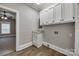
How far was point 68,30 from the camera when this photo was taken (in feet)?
4.99

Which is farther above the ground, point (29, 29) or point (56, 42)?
point (29, 29)

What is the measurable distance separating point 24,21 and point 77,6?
1222 millimetres

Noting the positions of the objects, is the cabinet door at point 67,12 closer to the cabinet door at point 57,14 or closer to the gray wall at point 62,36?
the cabinet door at point 57,14

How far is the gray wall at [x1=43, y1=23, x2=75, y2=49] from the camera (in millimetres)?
1458

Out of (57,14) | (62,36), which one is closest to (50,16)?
(57,14)

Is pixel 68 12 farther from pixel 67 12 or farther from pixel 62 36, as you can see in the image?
pixel 62 36

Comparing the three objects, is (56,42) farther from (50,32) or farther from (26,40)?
(26,40)

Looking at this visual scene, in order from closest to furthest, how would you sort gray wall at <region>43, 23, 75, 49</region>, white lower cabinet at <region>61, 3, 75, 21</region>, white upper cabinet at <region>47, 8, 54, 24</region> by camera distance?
white lower cabinet at <region>61, 3, 75, 21</region>
gray wall at <region>43, 23, 75, 49</region>
white upper cabinet at <region>47, 8, 54, 24</region>

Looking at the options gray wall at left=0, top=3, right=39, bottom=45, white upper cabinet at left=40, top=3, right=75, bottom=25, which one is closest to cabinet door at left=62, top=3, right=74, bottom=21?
white upper cabinet at left=40, top=3, right=75, bottom=25

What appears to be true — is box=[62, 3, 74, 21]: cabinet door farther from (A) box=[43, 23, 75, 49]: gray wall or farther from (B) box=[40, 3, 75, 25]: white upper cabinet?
(A) box=[43, 23, 75, 49]: gray wall

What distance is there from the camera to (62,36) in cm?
162

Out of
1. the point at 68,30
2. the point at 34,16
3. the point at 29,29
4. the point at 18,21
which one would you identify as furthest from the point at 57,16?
the point at 18,21

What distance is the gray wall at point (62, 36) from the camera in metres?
1.46

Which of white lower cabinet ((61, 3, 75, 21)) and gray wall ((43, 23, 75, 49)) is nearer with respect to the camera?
white lower cabinet ((61, 3, 75, 21))
